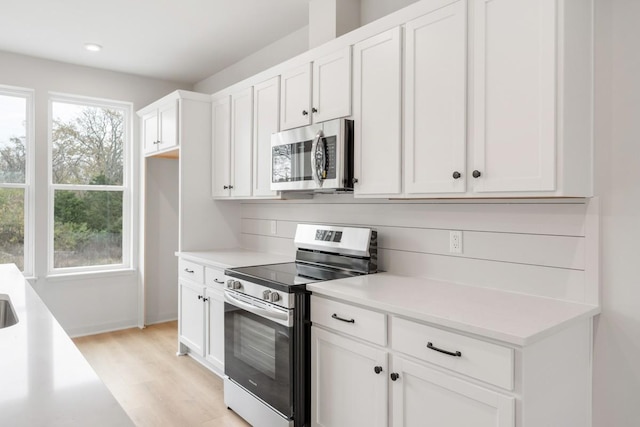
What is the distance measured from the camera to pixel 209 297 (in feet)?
10.8

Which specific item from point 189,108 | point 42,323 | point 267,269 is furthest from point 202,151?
point 42,323

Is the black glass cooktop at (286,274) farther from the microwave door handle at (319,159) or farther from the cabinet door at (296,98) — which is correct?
the cabinet door at (296,98)

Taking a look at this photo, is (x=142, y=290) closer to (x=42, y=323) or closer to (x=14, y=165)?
(x=14, y=165)

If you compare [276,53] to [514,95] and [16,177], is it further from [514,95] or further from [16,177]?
[16,177]

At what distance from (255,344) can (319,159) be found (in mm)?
1126

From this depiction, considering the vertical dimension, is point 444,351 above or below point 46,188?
below

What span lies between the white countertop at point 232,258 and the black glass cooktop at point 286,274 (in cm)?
24

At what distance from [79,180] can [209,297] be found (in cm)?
212

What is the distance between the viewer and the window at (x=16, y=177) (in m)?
3.97

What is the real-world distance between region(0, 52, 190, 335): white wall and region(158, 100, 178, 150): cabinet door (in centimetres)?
73

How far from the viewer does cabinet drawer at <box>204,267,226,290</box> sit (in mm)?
3100

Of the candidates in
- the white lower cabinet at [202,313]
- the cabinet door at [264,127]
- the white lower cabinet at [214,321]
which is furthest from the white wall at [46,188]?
the cabinet door at [264,127]

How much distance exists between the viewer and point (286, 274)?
2.57m

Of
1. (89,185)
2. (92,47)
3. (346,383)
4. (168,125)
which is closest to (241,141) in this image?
(168,125)
